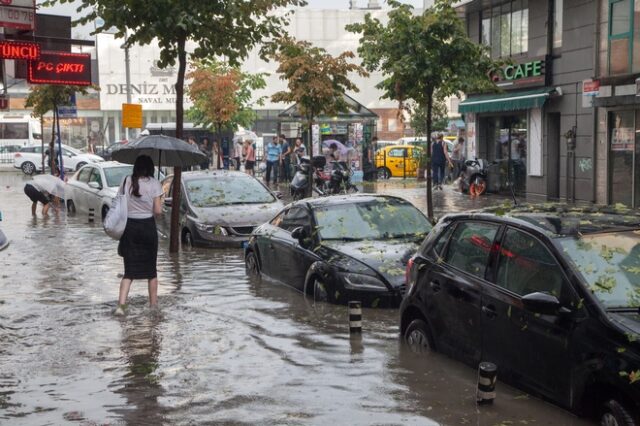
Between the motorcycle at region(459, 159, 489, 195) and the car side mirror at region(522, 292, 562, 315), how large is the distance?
22.9 m

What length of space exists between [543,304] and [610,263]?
0.69 metres

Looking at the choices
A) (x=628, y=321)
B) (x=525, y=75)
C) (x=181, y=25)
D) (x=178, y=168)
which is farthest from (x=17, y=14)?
(x=525, y=75)

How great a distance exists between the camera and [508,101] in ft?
91.4

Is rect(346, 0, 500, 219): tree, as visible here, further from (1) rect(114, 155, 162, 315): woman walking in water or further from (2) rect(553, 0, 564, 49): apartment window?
(2) rect(553, 0, 564, 49): apartment window

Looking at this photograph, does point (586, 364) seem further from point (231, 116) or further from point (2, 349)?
point (231, 116)

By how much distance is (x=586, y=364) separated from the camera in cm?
598

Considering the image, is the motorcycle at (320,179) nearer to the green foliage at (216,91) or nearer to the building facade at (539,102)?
the building facade at (539,102)

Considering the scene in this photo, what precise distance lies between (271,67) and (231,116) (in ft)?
123

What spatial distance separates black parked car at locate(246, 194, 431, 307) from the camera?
422 inches

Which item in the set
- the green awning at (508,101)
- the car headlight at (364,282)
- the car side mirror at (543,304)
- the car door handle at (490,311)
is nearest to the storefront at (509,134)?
the green awning at (508,101)

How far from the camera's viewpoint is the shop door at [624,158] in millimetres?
22891

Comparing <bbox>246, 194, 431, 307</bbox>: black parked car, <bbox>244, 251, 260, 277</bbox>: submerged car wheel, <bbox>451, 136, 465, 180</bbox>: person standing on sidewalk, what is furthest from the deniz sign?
<bbox>451, 136, 465, 180</bbox>: person standing on sidewalk

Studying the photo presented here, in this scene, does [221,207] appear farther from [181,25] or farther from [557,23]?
[557,23]

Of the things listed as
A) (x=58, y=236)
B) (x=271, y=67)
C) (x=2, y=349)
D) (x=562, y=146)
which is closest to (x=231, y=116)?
(x=562, y=146)
